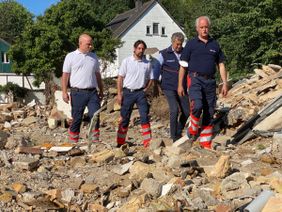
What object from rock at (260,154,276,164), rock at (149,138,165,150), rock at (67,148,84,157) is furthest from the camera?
rock at (149,138,165,150)

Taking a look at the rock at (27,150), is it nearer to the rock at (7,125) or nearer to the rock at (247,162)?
the rock at (247,162)

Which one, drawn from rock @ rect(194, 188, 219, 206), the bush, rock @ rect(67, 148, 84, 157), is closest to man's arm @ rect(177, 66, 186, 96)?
rock @ rect(67, 148, 84, 157)

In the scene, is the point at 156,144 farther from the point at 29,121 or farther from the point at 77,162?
the point at 29,121

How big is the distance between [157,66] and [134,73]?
433mm

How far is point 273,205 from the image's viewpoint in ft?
13.8

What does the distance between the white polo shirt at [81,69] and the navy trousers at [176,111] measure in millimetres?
1242

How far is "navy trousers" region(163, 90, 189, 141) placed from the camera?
26.0 feet

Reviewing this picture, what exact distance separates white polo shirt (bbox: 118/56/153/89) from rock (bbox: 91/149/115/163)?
62.7 inches

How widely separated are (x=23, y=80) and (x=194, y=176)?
1072 inches

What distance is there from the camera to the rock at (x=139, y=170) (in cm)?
556

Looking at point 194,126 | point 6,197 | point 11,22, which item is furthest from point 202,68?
point 11,22

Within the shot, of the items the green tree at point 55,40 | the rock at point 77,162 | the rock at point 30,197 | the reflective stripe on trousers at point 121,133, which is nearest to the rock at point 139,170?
the rock at point 77,162

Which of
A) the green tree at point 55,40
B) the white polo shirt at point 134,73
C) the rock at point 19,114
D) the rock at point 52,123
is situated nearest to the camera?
the white polo shirt at point 134,73

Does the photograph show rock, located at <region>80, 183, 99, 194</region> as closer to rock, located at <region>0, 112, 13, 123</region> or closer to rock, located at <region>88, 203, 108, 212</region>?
rock, located at <region>88, 203, 108, 212</region>
